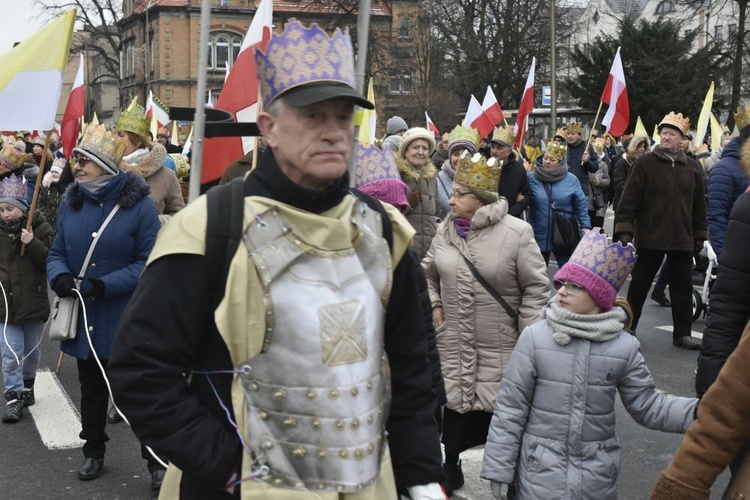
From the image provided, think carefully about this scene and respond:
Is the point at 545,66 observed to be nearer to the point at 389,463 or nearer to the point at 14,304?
the point at 14,304

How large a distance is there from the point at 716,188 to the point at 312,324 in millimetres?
6282

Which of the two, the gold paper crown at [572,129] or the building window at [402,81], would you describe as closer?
the gold paper crown at [572,129]

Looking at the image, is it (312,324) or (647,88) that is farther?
(647,88)

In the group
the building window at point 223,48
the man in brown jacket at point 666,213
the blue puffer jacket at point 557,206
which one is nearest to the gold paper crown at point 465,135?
the blue puffer jacket at point 557,206

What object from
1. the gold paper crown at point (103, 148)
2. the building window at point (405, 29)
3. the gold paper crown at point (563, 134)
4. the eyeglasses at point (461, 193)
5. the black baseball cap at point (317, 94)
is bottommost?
the gold paper crown at point (563, 134)

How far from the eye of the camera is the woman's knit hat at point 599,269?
4.11 m

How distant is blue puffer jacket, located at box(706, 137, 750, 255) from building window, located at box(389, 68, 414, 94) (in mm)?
39470

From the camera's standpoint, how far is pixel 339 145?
7.66ft

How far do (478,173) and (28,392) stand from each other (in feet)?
A: 12.7

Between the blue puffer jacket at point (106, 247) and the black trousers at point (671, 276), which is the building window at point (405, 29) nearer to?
the black trousers at point (671, 276)

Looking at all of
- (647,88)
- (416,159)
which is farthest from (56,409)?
(647,88)

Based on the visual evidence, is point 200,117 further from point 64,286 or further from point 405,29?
point 405,29

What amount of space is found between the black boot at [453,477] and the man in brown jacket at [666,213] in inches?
156

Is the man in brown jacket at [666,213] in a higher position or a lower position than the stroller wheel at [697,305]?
higher
